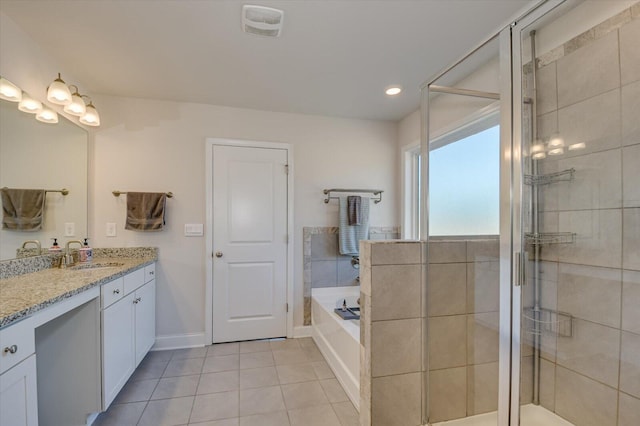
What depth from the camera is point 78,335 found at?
5.35 feet

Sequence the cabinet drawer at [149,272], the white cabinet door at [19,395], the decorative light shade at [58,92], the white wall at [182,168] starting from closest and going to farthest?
1. the white cabinet door at [19,395]
2. the decorative light shade at [58,92]
3. the cabinet drawer at [149,272]
4. the white wall at [182,168]

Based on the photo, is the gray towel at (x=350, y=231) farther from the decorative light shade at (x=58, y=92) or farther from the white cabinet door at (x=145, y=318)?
the decorative light shade at (x=58, y=92)

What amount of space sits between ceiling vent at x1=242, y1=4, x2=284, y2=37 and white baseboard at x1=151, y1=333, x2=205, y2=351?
2635 mm

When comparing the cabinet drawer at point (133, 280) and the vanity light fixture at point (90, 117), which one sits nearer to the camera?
the cabinet drawer at point (133, 280)

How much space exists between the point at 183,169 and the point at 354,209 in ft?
5.70

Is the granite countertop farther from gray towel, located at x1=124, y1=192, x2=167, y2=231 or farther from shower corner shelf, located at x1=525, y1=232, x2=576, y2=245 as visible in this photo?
shower corner shelf, located at x1=525, y1=232, x2=576, y2=245

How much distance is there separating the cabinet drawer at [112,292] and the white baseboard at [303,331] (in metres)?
1.67

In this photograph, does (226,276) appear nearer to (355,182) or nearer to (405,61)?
(355,182)

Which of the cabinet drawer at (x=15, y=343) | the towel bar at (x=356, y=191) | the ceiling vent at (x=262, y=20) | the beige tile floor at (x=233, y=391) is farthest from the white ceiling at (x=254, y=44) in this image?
the beige tile floor at (x=233, y=391)

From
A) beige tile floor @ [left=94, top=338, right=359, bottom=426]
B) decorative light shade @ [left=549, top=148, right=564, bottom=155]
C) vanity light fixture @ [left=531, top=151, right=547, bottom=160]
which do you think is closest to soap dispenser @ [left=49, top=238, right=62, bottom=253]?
beige tile floor @ [left=94, top=338, right=359, bottom=426]

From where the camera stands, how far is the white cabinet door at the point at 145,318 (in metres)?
2.23

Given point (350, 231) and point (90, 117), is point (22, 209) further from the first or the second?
point (350, 231)

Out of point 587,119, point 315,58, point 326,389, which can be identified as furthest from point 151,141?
point 587,119

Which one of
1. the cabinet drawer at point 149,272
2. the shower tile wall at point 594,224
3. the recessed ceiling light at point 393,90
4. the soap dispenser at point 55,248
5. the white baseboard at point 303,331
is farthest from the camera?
the white baseboard at point 303,331
